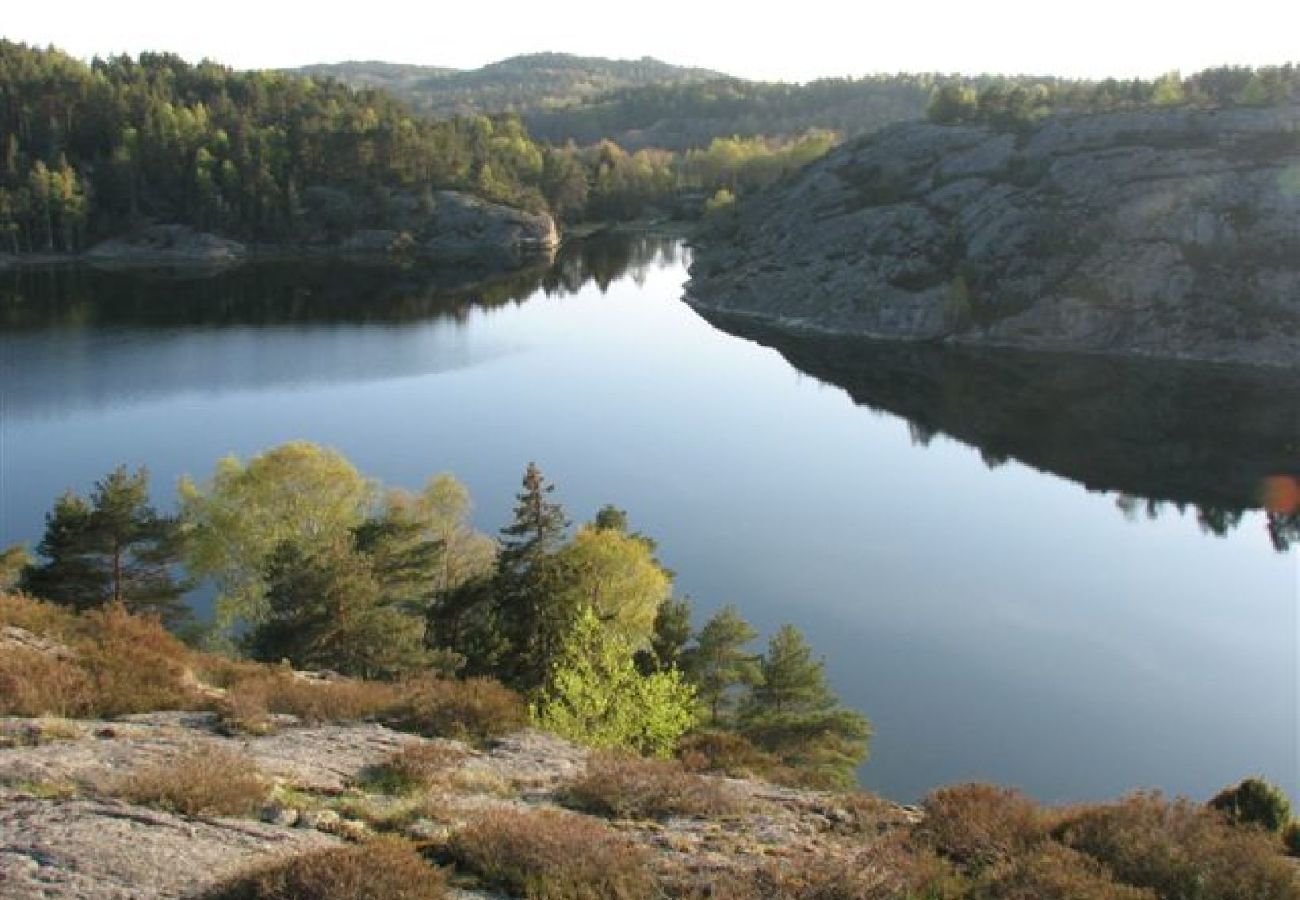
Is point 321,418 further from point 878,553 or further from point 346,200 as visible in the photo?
point 346,200

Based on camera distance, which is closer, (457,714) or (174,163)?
(457,714)

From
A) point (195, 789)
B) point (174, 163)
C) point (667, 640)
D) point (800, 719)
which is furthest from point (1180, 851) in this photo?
point (174, 163)

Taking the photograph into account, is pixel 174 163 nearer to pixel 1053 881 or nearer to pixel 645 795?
pixel 645 795

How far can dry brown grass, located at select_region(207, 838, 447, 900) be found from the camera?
1202 centimetres

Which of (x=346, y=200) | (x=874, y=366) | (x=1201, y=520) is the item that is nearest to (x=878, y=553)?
(x=1201, y=520)

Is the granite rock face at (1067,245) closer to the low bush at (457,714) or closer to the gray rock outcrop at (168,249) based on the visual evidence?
the gray rock outcrop at (168,249)

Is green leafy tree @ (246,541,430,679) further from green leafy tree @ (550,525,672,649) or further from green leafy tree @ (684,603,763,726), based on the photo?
green leafy tree @ (684,603,763,726)

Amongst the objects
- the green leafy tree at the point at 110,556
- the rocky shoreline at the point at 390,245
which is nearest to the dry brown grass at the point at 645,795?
the green leafy tree at the point at 110,556

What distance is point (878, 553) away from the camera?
61500mm

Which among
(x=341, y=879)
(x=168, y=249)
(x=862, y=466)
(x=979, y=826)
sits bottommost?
(x=862, y=466)

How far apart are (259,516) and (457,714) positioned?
94.0 ft

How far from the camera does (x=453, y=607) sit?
3822 centimetres

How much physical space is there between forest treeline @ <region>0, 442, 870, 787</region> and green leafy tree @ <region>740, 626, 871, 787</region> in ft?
0.23

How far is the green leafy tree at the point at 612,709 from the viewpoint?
27.7 metres
